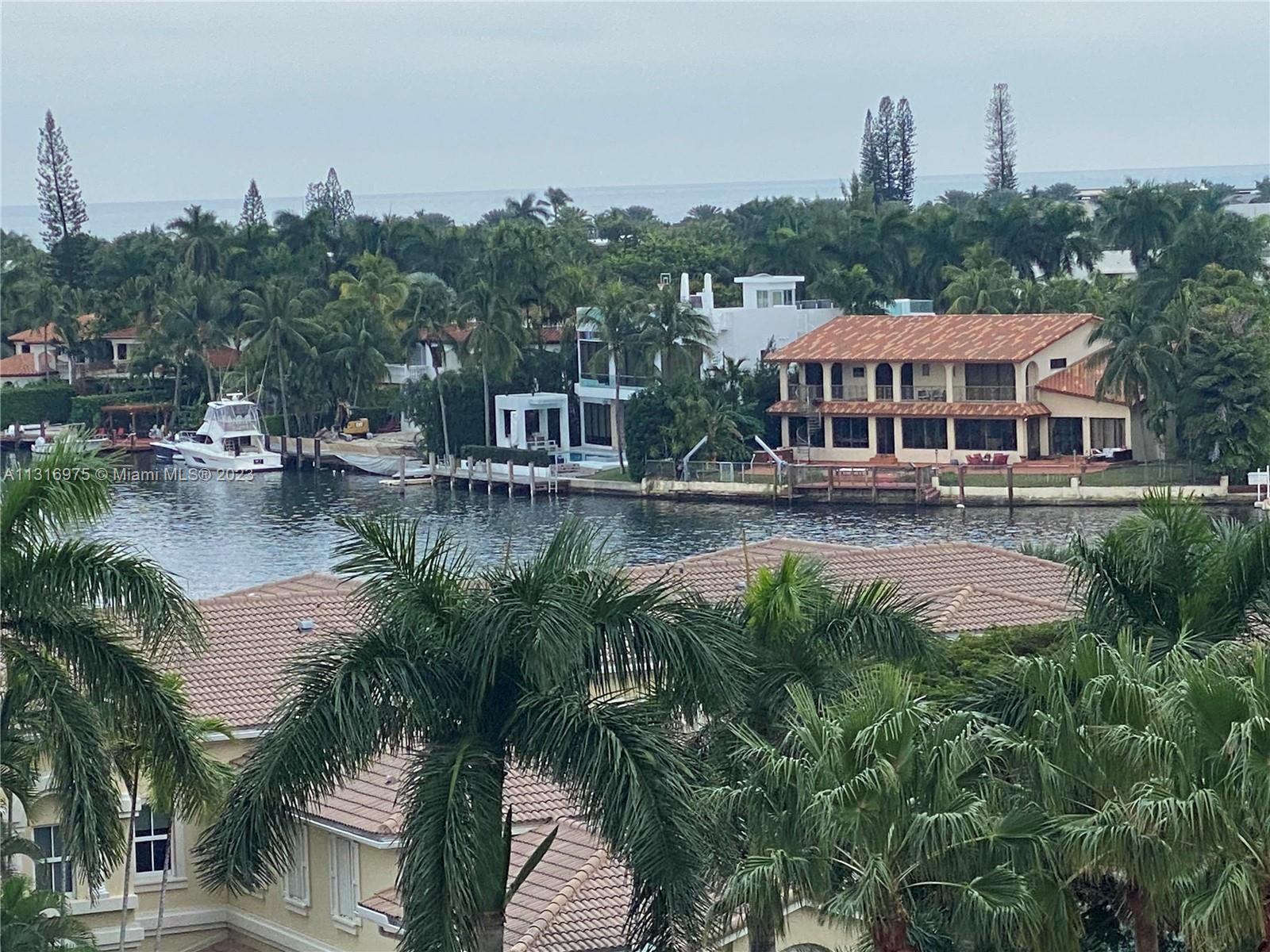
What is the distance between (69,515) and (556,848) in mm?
6140

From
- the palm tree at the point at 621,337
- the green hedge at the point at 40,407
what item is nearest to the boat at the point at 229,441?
the green hedge at the point at 40,407

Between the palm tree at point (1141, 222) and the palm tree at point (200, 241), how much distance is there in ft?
144

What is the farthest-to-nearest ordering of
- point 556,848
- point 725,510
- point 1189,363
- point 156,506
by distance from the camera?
point 156,506
point 725,510
point 1189,363
point 556,848

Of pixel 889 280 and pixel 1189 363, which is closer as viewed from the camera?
pixel 1189 363

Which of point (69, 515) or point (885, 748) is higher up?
point (69, 515)

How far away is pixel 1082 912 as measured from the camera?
14172mm

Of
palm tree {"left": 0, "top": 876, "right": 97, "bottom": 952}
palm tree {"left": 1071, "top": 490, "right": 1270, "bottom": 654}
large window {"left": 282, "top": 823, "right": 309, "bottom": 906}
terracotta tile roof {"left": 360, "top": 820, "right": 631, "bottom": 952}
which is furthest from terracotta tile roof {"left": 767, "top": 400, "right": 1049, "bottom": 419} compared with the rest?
palm tree {"left": 0, "top": 876, "right": 97, "bottom": 952}

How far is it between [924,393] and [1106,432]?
6.16 m

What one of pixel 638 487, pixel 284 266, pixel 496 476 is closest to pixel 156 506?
pixel 496 476

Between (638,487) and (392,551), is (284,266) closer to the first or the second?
(638,487)

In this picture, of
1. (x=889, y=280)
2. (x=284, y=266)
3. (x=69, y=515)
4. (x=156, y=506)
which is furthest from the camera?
(x=284, y=266)

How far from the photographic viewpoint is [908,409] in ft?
249

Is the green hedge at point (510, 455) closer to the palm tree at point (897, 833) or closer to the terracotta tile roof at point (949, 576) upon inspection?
the terracotta tile roof at point (949, 576)

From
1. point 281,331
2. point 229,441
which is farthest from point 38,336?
point 229,441
